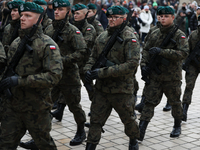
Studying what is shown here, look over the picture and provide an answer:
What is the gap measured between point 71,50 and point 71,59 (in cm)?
27

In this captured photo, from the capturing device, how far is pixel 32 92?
3.62 metres

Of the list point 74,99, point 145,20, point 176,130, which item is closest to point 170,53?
point 176,130

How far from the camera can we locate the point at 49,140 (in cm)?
371

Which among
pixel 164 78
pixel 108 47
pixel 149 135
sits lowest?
pixel 149 135

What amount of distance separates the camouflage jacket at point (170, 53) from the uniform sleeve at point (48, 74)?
2141mm

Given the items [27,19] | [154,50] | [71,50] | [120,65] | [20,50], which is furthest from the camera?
[71,50]

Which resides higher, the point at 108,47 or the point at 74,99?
the point at 108,47

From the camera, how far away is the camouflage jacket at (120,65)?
165 inches

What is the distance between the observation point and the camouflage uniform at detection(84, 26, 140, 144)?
4250 millimetres

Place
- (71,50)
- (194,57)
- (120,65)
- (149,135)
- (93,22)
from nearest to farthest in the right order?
(120,65)
(71,50)
(149,135)
(194,57)
(93,22)

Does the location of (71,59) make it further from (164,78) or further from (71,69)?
(164,78)

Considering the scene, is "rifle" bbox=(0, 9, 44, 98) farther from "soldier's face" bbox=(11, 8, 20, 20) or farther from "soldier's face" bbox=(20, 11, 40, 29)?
"soldier's face" bbox=(11, 8, 20, 20)

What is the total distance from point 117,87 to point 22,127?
1330mm

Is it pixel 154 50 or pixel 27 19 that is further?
pixel 154 50
